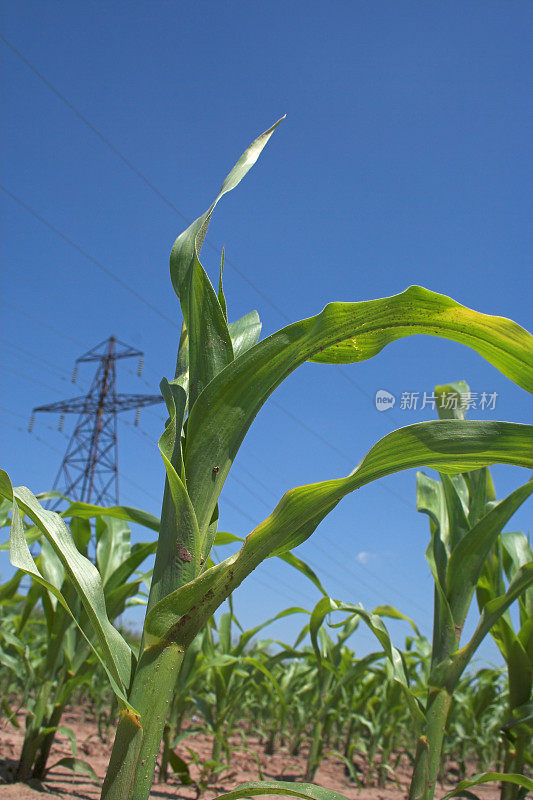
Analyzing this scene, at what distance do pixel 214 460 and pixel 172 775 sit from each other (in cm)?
185

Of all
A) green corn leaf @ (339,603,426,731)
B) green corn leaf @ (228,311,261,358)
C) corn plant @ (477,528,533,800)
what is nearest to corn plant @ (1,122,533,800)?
green corn leaf @ (228,311,261,358)

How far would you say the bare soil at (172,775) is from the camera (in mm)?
1440

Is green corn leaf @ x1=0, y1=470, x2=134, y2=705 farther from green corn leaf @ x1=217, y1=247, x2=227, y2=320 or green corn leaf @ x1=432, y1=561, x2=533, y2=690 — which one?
green corn leaf @ x1=432, y1=561, x2=533, y2=690

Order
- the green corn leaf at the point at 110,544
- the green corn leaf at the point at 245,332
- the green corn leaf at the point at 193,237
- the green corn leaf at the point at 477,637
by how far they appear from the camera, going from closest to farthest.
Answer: the green corn leaf at the point at 193,237 < the green corn leaf at the point at 245,332 < the green corn leaf at the point at 477,637 < the green corn leaf at the point at 110,544

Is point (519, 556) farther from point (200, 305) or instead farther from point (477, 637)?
point (200, 305)

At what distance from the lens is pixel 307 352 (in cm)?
76

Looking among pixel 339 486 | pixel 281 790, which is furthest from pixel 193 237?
pixel 281 790

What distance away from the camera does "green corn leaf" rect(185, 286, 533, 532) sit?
71 centimetres

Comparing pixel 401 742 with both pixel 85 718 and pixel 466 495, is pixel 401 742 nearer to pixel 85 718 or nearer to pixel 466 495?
pixel 85 718

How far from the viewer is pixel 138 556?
1.47 metres

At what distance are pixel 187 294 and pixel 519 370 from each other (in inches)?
18.1

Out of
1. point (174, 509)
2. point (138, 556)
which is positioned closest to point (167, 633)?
point (174, 509)

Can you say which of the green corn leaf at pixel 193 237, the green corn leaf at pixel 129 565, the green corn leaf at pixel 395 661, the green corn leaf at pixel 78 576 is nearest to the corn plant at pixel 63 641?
the green corn leaf at pixel 129 565

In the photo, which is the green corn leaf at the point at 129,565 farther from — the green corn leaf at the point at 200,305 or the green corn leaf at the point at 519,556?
the green corn leaf at the point at 519,556
